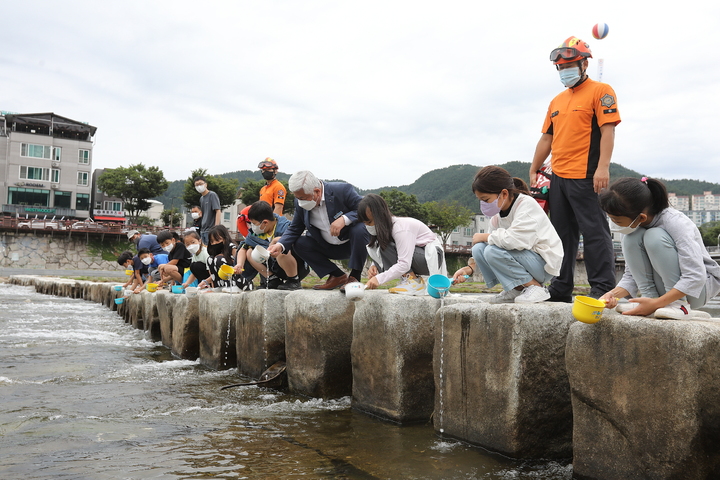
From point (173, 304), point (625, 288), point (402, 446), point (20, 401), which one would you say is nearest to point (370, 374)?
point (402, 446)

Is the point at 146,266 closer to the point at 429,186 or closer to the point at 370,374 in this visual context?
the point at 370,374

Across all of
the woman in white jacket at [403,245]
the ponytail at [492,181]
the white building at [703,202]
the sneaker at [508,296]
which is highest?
the white building at [703,202]

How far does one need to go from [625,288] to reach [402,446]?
1309 mm

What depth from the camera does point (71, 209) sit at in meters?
51.3

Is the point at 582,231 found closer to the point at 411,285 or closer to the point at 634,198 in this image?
the point at 411,285

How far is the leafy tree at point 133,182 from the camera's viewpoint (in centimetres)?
5525

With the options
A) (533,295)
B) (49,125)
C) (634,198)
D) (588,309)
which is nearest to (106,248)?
(49,125)

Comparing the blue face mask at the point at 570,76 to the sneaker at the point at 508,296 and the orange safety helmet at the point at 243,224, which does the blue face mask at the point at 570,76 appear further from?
the orange safety helmet at the point at 243,224

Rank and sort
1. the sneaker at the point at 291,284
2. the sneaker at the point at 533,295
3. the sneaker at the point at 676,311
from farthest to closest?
the sneaker at the point at 291,284
the sneaker at the point at 533,295
the sneaker at the point at 676,311

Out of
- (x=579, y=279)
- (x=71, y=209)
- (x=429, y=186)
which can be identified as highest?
(x=429, y=186)

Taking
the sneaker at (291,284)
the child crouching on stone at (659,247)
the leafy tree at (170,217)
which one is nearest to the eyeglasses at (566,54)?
the child crouching on stone at (659,247)

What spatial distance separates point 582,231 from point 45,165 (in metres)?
55.3

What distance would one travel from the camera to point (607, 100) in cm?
373

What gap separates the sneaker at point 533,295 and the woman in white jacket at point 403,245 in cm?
84
